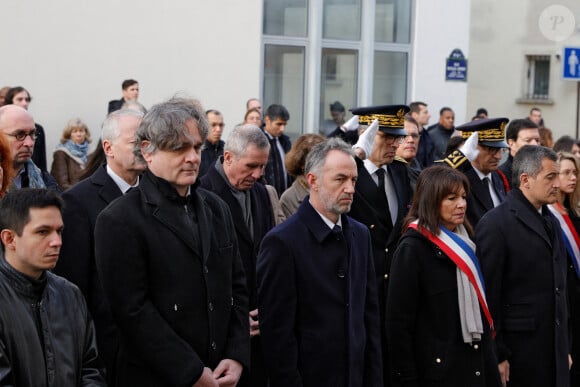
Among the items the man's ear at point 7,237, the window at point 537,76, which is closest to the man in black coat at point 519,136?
the man's ear at point 7,237

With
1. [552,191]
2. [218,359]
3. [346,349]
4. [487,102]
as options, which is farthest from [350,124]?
[487,102]

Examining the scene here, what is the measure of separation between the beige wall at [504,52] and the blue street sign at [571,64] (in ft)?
44.1

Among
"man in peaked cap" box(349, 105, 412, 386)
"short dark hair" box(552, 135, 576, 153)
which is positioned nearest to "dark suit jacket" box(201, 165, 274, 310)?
"man in peaked cap" box(349, 105, 412, 386)

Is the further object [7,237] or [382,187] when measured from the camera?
[382,187]

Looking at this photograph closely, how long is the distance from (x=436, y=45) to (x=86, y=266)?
1218 centimetres

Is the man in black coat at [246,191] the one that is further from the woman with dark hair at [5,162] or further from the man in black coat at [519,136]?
the man in black coat at [519,136]

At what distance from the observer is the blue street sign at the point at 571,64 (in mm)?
17469

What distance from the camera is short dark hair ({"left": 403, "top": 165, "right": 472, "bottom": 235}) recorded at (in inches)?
252

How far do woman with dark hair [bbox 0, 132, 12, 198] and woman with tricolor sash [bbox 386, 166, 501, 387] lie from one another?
2.27 metres

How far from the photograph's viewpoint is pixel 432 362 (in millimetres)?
6227

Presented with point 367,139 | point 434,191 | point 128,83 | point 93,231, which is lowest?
point 93,231

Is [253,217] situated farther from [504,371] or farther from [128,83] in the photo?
[128,83]

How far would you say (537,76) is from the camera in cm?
3166

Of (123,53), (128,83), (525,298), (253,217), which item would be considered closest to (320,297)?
(253,217)
